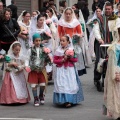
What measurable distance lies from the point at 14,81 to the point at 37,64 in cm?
58

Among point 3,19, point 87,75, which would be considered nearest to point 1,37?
point 3,19

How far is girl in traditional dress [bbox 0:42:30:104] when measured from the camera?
34.0 feet

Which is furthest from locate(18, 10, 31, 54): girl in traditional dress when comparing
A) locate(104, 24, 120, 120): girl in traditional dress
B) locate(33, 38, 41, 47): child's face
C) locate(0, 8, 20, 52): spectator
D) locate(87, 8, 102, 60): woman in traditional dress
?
locate(104, 24, 120, 120): girl in traditional dress

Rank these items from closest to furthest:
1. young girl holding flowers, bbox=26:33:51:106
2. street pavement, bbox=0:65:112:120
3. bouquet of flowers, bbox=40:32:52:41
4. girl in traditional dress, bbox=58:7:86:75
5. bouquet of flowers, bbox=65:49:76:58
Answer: street pavement, bbox=0:65:112:120, bouquet of flowers, bbox=65:49:76:58, young girl holding flowers, bbox=26:33:51:106, girl in traditional dress, bbox=58:7:86:75, bouquet of flowers, bbox=40:32:52:41

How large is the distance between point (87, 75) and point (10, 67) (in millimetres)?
3977

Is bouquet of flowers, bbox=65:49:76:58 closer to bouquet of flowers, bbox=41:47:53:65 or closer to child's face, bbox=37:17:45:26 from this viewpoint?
bouquet of flowers, bbox=41:47:53:65

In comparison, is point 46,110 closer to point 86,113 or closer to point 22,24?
point 86,113

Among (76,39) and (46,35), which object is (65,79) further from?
(46,35)

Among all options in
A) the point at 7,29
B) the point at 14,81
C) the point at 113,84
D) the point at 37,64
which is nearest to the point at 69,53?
the point at 37,64

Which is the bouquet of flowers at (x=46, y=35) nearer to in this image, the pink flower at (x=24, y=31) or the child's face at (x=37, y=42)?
the pink flower at (x=24, y=31)

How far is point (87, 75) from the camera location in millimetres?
14055

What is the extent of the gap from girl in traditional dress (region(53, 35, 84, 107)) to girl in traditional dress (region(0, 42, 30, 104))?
26.2 inches

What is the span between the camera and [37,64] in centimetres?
1022

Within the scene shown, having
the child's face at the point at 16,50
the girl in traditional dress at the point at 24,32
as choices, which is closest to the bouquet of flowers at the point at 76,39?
the girl in traditional dress at the point at 24,32
